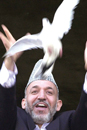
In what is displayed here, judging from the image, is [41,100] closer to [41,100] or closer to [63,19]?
[41,100]

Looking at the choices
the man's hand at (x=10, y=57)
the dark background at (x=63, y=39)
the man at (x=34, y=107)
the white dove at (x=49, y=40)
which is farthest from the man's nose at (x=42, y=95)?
the dark background at (x=63, y=39)

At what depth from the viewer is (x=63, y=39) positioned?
121 inches

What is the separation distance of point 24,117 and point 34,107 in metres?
0.08

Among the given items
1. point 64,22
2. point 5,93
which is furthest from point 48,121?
point 64,22

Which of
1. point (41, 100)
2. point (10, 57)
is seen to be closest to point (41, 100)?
point (41, 100)

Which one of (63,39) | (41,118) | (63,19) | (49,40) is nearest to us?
(49,40)

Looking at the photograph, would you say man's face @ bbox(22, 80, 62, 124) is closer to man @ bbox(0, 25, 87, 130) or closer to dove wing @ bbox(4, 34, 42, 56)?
man @ bbox(0, 25, 87, 130)

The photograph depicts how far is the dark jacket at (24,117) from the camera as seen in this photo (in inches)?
65.5

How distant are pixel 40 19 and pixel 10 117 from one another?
1.41 m

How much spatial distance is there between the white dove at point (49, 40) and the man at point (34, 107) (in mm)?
139

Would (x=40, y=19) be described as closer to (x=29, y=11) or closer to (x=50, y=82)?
(x=29, y=11)

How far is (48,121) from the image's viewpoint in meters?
1.89

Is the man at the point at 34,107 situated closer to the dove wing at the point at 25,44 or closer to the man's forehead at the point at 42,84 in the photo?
the man's forehead at the point at 42,84

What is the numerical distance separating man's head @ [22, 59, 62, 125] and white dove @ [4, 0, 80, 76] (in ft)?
1.51
